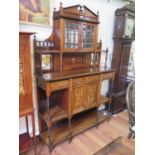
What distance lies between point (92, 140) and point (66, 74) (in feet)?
3.64

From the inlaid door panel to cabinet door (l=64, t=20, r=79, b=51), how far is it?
603 millimetres

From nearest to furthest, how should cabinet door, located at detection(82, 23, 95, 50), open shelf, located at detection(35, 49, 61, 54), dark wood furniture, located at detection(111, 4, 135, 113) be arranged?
open shelf, located at detection(35, 49, 61, 54) → cabinet door, located at detection(82, 23, 95, 50) → dark wood furniture, located at detection(111, 4, 135, 113)

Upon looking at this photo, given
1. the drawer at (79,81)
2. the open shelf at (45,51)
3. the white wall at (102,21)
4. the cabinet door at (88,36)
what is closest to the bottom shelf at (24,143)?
the white wall at (102,21)

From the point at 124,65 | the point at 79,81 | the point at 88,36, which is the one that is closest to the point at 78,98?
the point at 79,81

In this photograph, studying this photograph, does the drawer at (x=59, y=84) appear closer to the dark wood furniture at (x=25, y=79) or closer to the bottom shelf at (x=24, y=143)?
the dark wood furniture at (x=25, y=79)

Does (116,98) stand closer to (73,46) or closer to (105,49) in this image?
(105,49)

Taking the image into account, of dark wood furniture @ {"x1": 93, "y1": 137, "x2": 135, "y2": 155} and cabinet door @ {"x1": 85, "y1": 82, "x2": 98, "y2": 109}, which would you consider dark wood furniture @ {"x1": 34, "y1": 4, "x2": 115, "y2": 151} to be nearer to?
cabinet door @ {"x1": 85, "y1": 82, "x2": 98, "y2": 109}

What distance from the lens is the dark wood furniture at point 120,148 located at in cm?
92

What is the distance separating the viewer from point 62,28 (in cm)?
195

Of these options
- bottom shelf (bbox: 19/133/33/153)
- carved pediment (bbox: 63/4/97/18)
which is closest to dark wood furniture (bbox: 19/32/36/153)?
bottom shelf (bbox: 19/133/33/153)

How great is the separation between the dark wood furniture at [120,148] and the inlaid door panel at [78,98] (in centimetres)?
114

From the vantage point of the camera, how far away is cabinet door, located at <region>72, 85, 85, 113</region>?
2.11 m
